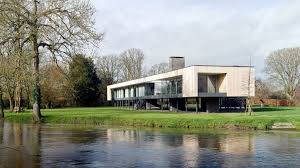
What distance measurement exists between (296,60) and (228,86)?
4132 centimetres

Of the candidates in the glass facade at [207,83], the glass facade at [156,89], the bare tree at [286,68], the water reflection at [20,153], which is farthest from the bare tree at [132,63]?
the water reflection at [20,153]

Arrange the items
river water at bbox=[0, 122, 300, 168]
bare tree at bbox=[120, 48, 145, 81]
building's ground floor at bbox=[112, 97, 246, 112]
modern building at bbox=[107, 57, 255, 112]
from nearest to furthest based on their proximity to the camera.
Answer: river water at bbox=[0, 122, 300, 168]
modern building at bbox=[107, 57, 255, 112]
building's ground floor at bbox=[112, 97, 246, 112]
bare tree at bbox=[120, 48, 145, 81]

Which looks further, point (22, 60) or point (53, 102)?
point (53, 102)

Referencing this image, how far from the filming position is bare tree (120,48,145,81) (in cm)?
11756

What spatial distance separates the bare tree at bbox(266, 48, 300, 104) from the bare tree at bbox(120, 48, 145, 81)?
114 ft

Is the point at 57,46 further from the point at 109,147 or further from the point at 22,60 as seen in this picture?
the point at 109,147

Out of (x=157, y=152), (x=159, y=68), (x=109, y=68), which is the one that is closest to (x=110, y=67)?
(x=109, y=68)

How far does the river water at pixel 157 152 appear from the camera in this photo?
17031 millimetres

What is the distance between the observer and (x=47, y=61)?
43.5 metres

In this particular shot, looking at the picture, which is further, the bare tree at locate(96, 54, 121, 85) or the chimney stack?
the bare tree at locate(96, 54, 121, 85)

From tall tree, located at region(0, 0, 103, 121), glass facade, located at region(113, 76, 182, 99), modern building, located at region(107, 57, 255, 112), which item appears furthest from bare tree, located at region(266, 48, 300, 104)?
tall tree, located at region(0, 0, 103, 121)

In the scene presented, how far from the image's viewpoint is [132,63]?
119m

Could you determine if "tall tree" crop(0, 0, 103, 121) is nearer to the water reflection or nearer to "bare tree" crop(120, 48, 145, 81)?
the water reflection

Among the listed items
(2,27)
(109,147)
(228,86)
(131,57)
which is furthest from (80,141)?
(131,57)
